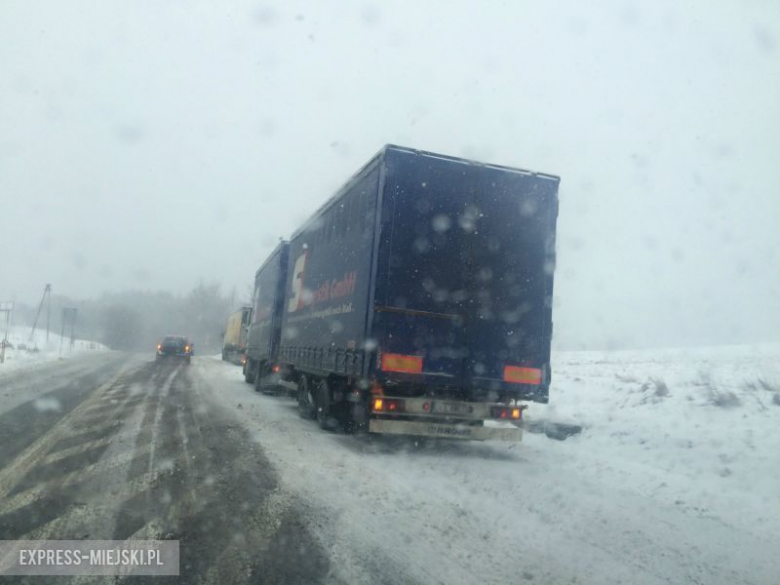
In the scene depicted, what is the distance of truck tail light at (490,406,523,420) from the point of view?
995 centimetres

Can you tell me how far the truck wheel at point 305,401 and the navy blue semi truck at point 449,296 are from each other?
3252 mm

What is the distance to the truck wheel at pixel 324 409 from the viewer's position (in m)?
11.8

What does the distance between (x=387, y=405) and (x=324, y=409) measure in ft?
9.02

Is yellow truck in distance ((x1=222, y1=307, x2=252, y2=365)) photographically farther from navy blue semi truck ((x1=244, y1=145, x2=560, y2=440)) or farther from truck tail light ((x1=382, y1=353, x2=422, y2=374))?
truck tail light ((x1=382, y1=353, x2=422, y2=374))

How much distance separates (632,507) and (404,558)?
3.08 m

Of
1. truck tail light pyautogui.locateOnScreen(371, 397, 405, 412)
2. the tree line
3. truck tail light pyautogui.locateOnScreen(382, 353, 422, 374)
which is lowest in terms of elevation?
truck tail light pyautogui.locateOnScreen(371, 397, 405, 412)

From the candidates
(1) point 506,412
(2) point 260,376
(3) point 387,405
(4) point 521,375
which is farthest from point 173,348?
(4) point 521,375

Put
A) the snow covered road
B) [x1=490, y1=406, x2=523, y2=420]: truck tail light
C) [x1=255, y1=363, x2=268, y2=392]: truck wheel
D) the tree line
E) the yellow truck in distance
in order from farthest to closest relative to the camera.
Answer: the tree line
the yellow truck in distance
[x1=255, y1=363, x2=268, y2=392]: truck wheel
[x1=490, y1=406, x2=523, y2=420]: truck tail light
the snow covered road

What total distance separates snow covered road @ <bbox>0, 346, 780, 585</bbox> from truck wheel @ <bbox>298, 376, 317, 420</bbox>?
713mm

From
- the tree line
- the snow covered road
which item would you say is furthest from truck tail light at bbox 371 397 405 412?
the tree line

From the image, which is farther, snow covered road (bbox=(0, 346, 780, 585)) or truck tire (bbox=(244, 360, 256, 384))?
truck tire (bbox=(244, 360, 256, 384))

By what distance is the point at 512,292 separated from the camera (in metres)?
9.78

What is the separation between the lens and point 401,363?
9.41 meters

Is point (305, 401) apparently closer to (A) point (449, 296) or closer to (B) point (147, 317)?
(A) point (449, 296)
